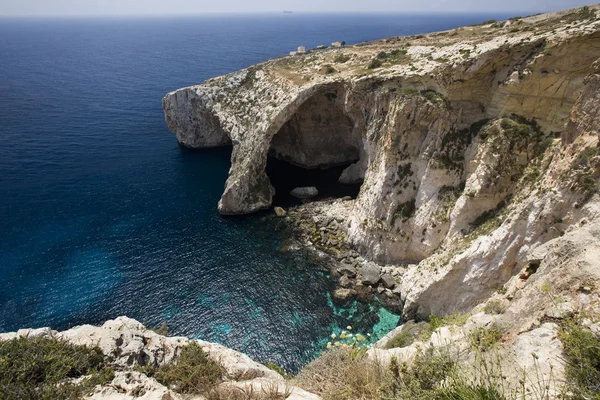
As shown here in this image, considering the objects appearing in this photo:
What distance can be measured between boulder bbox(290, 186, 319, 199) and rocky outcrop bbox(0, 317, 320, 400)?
1383 inches

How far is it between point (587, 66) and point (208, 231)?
4018 centimetres

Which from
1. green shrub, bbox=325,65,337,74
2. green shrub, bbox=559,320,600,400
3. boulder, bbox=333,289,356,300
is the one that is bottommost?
boulder, bbox=333,289,356,300

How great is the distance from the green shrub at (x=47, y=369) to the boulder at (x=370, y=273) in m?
26.0

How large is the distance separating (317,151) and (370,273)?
97.4 ft

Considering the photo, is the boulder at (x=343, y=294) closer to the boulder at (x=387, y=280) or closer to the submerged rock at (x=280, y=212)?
the boulder at (x=387, y=280)

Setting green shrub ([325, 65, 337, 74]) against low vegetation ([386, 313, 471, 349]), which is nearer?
low vegetation ([386, 313, 471, 349])

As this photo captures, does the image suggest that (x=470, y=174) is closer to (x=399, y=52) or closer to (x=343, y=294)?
(x=343, y=294)

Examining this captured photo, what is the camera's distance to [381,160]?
40.5 meters

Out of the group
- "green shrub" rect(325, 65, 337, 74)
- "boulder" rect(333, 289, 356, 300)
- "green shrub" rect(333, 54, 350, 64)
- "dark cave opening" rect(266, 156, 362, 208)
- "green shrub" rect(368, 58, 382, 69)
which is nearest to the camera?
"boulder" rect(333, 289, 356, 300)

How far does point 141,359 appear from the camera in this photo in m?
16.2

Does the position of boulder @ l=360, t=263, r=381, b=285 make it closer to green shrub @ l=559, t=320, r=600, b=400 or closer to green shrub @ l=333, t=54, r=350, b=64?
green shrub @ l=559, t=320, r=600, b=400

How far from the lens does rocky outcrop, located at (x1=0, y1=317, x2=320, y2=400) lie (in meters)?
13.3

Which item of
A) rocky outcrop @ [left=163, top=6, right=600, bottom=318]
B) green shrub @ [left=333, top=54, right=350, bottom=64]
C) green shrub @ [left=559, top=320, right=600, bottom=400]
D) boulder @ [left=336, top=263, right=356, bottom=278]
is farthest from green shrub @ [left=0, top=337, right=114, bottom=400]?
green shrub @ [left=333, top=54, right=350, bottom=64]

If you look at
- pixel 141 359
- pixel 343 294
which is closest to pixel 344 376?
pixel 141 359
